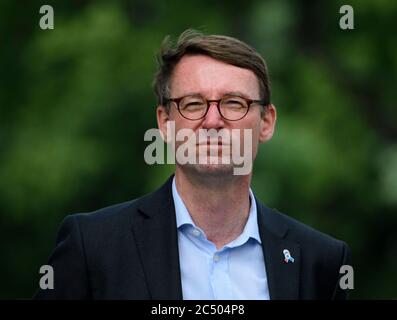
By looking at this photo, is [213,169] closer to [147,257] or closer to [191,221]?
[191,221]

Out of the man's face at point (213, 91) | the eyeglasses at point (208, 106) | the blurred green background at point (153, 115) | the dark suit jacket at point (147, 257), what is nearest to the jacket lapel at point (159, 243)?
the dark suit jacket at point (147, 257)

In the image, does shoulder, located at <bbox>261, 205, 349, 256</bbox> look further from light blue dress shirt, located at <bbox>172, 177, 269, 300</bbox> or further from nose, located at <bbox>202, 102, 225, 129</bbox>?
nose, located at <bbox>202, 102, 225, 129</bbox>

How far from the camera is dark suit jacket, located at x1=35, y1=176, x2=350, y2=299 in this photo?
10.1ft

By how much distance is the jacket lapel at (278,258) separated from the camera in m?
3.17

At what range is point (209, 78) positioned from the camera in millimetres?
3201

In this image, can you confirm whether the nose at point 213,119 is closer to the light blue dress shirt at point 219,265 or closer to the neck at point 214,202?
the neck at point 214,202

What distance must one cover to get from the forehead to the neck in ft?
0.79

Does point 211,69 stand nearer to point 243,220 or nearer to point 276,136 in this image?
point 243,220

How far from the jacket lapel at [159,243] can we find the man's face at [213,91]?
15cm

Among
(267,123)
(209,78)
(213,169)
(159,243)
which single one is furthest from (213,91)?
(159,243)

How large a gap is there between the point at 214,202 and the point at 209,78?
0.36 m

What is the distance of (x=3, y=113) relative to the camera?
8766 mm

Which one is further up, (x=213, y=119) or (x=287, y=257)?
(x=213, y=119)
